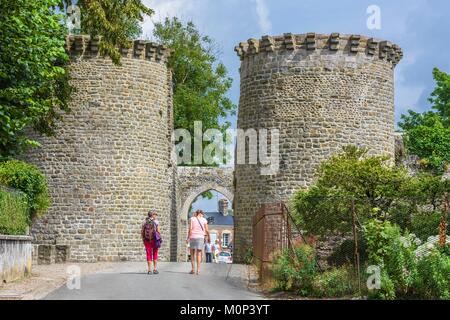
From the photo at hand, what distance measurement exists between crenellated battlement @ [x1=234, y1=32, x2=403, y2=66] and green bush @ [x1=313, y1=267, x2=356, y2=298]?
42.9ft

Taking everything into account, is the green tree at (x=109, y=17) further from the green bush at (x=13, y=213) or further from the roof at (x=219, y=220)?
the roof at (x=219, y=220)

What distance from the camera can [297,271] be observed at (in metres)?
17.3

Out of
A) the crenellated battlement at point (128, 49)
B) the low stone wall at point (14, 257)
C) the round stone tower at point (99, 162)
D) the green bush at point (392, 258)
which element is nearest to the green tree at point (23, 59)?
the low stone wall at point (14, 257)

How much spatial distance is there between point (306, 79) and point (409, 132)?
15757 millimetres

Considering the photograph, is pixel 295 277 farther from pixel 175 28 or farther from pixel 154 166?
pixel 175 28

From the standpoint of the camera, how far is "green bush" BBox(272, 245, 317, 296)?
17.0 metres

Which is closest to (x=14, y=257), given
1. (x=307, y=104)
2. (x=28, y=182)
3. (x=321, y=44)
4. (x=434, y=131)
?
(x=28, y=182)

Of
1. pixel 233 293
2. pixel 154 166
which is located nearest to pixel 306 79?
pixel 154 166

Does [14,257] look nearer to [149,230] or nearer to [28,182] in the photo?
[149,230]

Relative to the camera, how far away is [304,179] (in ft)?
91.7

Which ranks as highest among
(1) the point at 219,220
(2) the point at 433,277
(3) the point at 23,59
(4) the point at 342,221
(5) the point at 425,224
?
(3) the point at 23,59

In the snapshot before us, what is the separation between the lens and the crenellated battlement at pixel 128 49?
102 feet

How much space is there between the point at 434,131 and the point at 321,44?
1495cm

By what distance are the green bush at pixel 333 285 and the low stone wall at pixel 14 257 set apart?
21.2 feet
